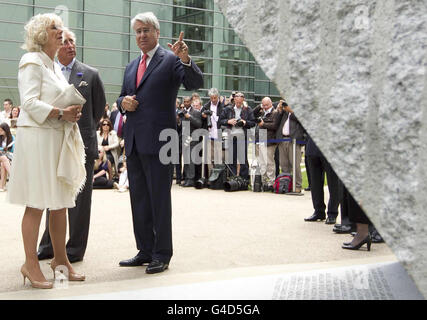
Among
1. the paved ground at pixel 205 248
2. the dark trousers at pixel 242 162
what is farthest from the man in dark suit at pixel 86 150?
the dark trousers at pixel 242 162

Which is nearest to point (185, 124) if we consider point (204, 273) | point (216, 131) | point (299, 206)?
point (216, 131)

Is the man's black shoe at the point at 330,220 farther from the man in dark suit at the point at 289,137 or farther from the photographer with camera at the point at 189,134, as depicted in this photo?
the photographer with camera at the point at 189,134

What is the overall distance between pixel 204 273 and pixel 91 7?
83.4 feet

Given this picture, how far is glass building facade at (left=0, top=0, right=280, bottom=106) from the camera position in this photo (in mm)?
26172

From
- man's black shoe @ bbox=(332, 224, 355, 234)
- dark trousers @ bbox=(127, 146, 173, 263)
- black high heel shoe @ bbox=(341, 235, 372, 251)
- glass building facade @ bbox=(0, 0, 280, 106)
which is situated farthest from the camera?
glass building facade @ bbox=(0, 0, 280, 106)

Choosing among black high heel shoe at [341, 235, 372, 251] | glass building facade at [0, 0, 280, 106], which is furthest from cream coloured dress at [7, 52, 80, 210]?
glass building facade at [0, 0, 280, 106]

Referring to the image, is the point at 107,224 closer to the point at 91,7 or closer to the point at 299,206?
the point at 299,206

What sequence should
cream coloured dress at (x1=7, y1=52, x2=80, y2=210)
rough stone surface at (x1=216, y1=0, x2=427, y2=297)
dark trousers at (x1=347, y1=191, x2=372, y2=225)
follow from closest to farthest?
rough stone surface at (x1=216, y1=0, x2=427, y2=297) → cream coloured dress at (x1=7, y1=52, x2=80, y2=210) → dark trousers at (x1=347, y1=191, x2=372, y2=225)

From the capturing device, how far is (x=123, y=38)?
28562 mm

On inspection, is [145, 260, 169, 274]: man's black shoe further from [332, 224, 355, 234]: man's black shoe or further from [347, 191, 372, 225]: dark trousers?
[332, 224, 355, 234]: man's black shoe

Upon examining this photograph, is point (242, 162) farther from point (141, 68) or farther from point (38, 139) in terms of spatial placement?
point (38, 139)

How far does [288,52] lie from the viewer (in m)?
2.31

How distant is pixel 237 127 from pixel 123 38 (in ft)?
59.0

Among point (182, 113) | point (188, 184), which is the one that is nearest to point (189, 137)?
point (182, 113)
